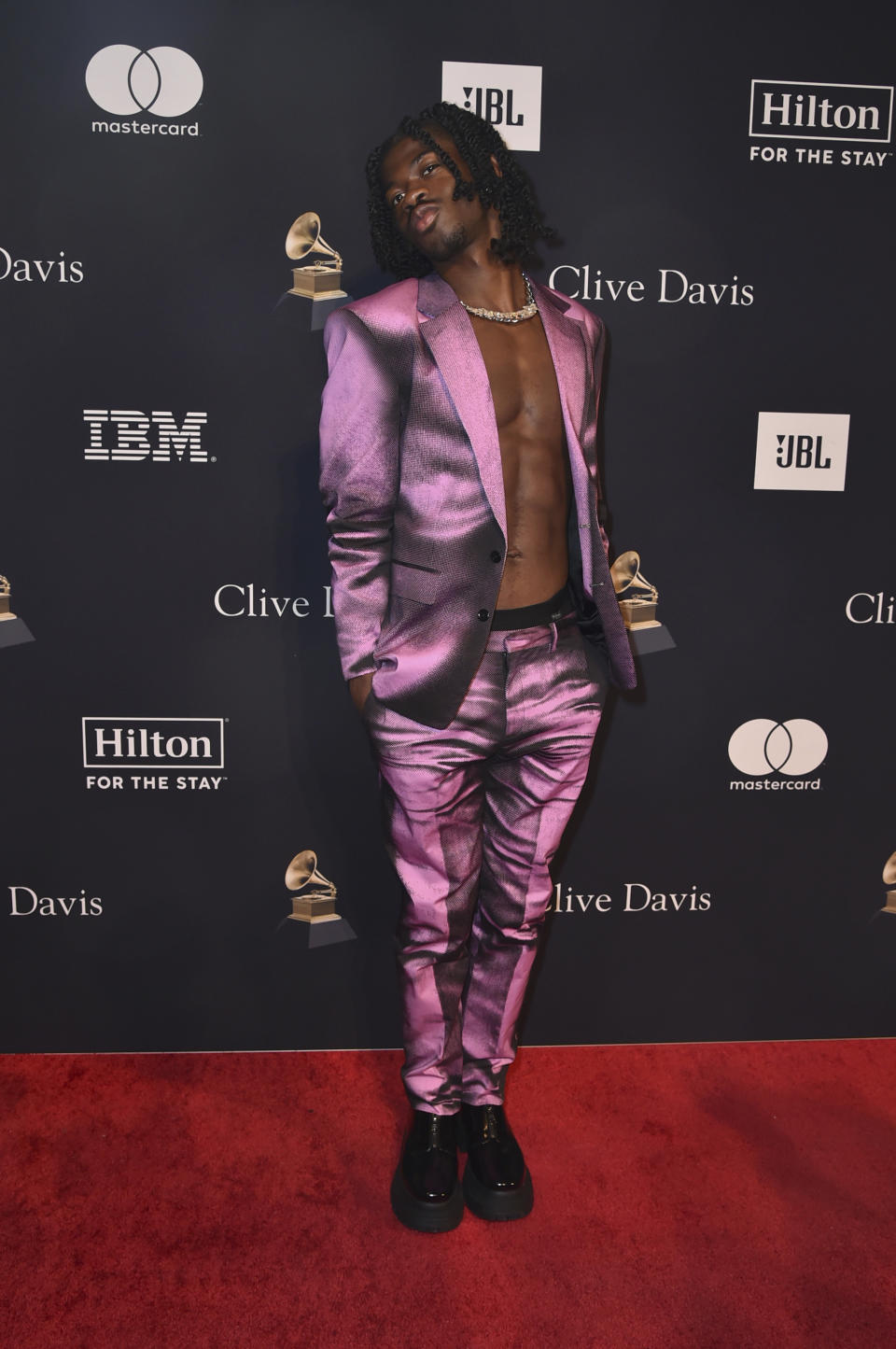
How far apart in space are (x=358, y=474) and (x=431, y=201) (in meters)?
0.56

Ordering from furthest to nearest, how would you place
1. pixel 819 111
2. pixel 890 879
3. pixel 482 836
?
pixel 890 879, pixel 819 111, pixel 482 836

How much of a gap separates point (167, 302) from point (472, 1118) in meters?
2.01

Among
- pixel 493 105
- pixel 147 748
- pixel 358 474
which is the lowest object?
pixel 147 748

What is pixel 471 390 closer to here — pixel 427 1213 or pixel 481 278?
pixel 481 278

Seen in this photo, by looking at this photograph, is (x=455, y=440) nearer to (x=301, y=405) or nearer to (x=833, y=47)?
(x=301, y=405)

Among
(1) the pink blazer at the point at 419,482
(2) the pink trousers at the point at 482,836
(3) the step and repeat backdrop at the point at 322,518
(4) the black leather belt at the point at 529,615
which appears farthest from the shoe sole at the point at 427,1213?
(4) the black leather belt at the point at 529,615

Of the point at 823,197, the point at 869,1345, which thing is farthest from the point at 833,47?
the point at 869,1345

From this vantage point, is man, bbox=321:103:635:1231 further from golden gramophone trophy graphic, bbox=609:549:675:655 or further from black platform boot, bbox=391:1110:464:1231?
golden gramophone trophy graphic, bbox=609:549:675:655

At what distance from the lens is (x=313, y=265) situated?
2436mm

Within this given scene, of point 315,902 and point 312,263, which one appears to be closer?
point 312,263

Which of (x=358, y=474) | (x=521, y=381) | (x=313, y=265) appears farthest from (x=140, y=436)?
(x=521, y=381)

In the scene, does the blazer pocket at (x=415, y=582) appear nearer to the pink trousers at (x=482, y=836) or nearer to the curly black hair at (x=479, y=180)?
the pink trousers at (x=482, y=836)

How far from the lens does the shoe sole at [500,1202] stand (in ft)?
7.33

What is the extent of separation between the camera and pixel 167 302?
2.43 meters
